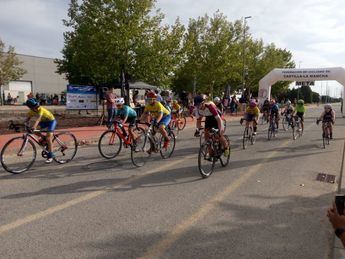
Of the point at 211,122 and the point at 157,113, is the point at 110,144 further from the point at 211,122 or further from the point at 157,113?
the point at 211,122

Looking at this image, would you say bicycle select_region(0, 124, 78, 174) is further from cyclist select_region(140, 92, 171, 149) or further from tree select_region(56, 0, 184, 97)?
tree select_region(56, 0, 184, 97)

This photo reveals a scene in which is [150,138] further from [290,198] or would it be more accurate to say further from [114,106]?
[114,106]

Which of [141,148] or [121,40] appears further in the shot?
[121,40]

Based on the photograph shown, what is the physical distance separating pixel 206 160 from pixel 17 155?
4077 millimetres

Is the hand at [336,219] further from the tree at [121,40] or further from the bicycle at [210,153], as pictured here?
the tree at [121,40]

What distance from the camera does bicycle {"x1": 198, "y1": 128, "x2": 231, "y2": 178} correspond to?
8227 millimetres

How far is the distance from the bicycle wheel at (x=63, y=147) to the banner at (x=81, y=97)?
11499 millimetres

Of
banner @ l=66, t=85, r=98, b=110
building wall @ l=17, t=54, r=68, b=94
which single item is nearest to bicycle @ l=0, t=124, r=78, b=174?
banner @ l=66, t=85, r=98, b=110

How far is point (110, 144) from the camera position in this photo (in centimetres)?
1007

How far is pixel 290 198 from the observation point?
22.2 ft

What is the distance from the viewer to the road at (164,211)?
451cm

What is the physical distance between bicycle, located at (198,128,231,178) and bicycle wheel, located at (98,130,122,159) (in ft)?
8.70

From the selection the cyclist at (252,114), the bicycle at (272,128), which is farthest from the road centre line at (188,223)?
the bicycle at (272,128)

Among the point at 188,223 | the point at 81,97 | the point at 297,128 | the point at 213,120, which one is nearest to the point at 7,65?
the point at 81,97
